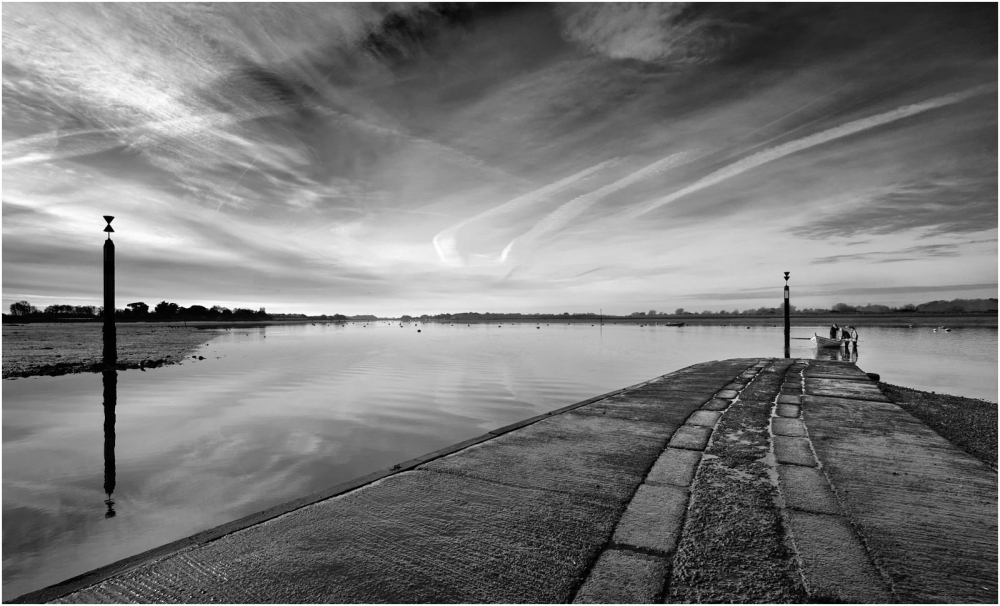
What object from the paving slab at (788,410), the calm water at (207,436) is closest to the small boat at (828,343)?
the calm water at (207,436)

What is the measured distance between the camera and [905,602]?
8.68ft

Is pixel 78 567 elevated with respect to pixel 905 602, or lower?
lower

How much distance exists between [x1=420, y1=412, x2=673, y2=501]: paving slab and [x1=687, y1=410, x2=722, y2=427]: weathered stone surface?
654 mm

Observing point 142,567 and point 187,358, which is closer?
point 142,567

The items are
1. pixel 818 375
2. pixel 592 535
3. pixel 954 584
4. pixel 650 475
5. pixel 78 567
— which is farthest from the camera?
pixel 818 375

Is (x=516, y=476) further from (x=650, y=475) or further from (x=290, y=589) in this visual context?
(x=290, y=589)

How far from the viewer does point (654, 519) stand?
3746 millimetres

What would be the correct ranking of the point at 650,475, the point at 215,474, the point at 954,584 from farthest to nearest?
the point at 215,474 → the point at 650,475 → the point at 954,584

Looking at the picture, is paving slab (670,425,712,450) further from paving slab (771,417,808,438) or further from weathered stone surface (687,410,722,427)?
paving slab (771,417,808,438)

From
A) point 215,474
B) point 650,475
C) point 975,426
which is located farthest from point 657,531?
point 975,426

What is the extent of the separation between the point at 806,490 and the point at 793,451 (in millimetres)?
1496

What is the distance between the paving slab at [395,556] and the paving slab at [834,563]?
1.32 meters

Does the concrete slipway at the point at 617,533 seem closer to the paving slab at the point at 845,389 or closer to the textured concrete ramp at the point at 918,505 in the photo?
the textured concrete ramp at the point at 918,505

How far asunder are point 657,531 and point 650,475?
4.57ft
